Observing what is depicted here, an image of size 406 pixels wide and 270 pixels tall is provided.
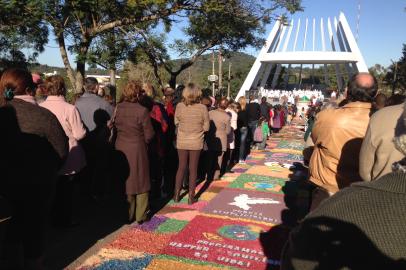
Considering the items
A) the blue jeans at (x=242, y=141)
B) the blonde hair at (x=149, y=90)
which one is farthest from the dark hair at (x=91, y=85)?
the blue jeans at (x=242, y=141)

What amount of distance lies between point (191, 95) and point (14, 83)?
2.77m

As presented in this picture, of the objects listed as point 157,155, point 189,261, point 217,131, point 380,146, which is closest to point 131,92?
point 157,155

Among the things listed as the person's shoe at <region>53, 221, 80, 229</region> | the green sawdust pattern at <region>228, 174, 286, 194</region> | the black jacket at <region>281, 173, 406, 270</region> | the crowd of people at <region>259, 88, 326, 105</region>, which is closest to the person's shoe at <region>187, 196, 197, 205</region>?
the green sawdust pattern at <region>228, 174, 286, 194</region>

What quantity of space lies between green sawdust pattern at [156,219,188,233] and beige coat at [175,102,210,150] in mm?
1157

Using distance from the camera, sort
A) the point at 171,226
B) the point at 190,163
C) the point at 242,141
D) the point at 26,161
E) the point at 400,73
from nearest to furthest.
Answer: the point at 26,161 → the point at 171,226 → the point at 190,163 → the point at 242,141 → the point at 400,73

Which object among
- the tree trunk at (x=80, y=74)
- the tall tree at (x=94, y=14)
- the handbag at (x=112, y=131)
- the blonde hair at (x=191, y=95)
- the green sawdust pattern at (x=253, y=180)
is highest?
the tall tree at (x=94, y=14)

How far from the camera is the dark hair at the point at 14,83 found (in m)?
3.18

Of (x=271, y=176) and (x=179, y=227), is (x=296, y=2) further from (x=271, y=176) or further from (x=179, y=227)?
(x=179, y=227)

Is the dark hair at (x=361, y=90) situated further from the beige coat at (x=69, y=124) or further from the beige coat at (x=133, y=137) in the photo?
the beige coat at (x=69, y=124)

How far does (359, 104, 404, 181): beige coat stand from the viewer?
2266 millimetres

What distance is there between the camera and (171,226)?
4781 mm

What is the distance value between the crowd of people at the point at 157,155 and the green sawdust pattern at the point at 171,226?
0.29 meters

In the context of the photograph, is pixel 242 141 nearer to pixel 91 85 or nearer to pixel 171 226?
pixel 91 85

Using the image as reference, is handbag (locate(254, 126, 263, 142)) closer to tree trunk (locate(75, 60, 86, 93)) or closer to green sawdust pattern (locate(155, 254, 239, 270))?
tree trunk (locate(75, 60, 86, 93))
